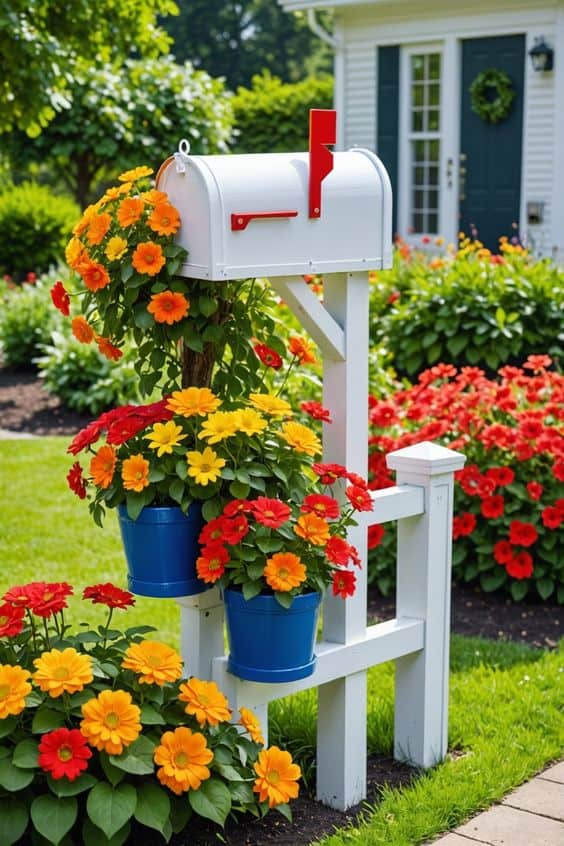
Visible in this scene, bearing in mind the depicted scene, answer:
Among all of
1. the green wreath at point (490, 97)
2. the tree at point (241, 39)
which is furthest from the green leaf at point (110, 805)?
the tree at point (241, 39)

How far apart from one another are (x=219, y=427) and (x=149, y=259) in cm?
40

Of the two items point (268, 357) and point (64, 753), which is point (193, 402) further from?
point (64, 753)

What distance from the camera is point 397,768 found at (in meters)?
3.39

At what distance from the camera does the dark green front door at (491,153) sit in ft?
38.1

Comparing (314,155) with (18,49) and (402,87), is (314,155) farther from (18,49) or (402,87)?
(402,87)

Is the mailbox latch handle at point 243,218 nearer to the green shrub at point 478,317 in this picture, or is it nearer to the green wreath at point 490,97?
the green shrub at point 478,317

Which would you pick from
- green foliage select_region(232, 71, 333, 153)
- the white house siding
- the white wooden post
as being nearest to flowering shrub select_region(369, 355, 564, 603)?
the white wooden post

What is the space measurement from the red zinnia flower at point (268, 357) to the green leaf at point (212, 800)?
3.19 feet

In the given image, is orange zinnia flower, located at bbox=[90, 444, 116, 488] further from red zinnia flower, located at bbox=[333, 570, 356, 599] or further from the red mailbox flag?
the red mailbox flag

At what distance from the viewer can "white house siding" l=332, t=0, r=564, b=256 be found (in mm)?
11312

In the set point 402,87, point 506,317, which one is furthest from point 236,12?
point 506,317

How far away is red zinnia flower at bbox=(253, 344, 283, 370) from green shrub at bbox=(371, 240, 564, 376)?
13.5ft

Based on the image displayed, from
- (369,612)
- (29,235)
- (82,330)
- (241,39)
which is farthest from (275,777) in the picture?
(241,39)

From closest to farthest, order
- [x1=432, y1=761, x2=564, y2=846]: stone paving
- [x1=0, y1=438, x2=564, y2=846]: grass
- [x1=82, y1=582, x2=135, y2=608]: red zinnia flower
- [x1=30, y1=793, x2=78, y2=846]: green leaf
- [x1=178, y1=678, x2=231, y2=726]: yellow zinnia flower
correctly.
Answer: [x1=30, y1=793, x2=78, y2=846]: green leaf → [x1=178, y1=678, x2=231, y2=726]: yellow zinnia flower → [x1=82, y1=582, x2=135, y2=608]: red zinnia flower → [x1=432, y1=761, x2=564, y2=846]: stone paving → [x1=0, y1=438, x2=564, y2=846]: grass
